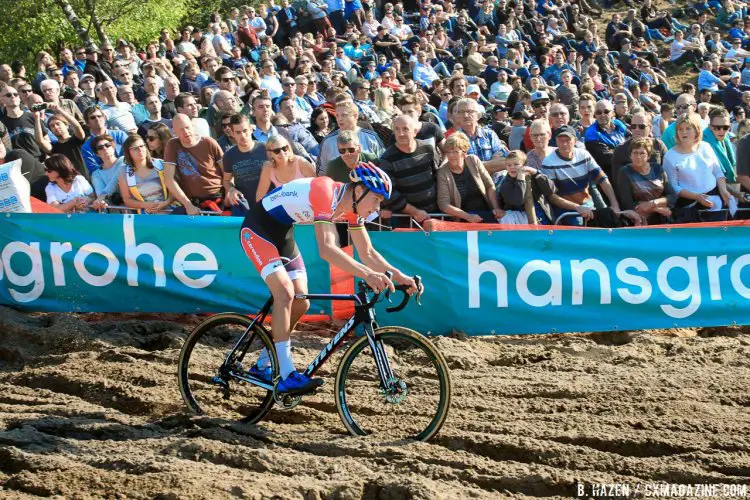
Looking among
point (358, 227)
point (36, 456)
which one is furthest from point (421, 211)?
point (36, 456)

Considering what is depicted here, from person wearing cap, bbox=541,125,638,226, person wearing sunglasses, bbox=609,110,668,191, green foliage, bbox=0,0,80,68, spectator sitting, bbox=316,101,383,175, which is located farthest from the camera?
green foliage, bbox=0,0,80,68

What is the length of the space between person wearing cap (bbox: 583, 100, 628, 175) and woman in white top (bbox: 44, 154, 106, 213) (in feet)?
19.8

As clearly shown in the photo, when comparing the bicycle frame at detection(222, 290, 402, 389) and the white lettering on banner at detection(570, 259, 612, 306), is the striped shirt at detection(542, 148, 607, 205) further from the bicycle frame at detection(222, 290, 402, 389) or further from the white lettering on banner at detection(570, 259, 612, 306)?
the bicycle frame at detection(222, 290, 402, 389)

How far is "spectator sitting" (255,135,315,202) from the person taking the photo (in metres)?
9.62

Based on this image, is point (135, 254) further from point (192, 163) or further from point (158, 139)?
point (158, 139)

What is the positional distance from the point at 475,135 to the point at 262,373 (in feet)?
17.8

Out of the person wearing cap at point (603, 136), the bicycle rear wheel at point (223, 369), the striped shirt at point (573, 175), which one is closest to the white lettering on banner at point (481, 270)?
the striped shirt at point (573, 175)

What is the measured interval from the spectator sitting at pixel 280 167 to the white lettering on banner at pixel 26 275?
2223mm

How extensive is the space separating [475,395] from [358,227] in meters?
1.92

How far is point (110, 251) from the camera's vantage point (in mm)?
9547

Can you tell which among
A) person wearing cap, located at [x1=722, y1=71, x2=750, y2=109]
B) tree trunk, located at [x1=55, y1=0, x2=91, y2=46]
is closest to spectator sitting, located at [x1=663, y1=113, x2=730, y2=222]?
person wearing cap, located at [x1=722, y1=71, x2=750, y2=109]

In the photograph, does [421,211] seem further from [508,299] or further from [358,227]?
[358,227]

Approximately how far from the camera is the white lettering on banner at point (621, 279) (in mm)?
9453

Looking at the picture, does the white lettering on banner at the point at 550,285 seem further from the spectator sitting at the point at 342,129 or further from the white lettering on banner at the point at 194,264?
the white lettering on banner at the point at 194,264
